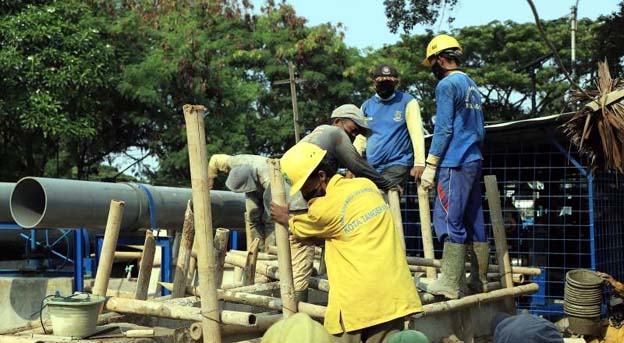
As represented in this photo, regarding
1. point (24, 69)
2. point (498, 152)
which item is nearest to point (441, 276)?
point (498, 152)

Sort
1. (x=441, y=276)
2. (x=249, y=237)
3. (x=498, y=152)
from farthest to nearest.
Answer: (x=498, y=152), (x=249, y=237), (x=441, y=276)

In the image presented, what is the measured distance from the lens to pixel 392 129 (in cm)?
669

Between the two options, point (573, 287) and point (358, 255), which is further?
point (573, 287)

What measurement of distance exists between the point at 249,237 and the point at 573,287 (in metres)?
3.05

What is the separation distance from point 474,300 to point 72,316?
2852 mm

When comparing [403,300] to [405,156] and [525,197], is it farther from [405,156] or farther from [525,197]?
[525,197]

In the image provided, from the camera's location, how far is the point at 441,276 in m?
5.79

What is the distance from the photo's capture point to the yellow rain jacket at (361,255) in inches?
169

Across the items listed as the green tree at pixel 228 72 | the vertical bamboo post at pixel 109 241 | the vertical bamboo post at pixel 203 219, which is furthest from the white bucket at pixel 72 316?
the green tree at pixel 228 72

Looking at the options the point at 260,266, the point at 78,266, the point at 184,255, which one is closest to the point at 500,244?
the point at 260,266

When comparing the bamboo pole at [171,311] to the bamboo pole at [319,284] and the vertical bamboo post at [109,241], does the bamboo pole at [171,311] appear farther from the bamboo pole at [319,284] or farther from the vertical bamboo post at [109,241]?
the bamboo pole at [319,284]

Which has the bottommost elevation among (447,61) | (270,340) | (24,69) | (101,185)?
(270,340)

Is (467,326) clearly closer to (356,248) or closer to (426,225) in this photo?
(426,225)

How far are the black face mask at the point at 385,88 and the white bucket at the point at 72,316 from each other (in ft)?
10.0
